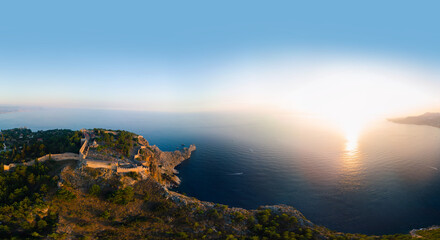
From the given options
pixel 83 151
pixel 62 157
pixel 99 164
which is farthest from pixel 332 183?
pixel 62 157

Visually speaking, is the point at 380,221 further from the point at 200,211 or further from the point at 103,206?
the point at 103,206

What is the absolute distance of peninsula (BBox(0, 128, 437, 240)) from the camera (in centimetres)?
3275

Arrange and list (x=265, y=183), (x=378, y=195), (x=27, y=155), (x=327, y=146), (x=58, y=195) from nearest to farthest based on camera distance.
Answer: (x=58, y=195)
(x=27, y=155)
(x=378, y=195)
(x=265, y=183)
(x=327, y=146)

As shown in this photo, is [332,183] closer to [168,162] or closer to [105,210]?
[168,162]

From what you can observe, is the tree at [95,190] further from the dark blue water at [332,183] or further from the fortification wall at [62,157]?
the dark blue water at [332,183]

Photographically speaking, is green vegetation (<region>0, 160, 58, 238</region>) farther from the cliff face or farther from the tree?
the cliff face

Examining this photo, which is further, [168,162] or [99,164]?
[168,162]

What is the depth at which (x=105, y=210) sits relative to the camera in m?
38.2

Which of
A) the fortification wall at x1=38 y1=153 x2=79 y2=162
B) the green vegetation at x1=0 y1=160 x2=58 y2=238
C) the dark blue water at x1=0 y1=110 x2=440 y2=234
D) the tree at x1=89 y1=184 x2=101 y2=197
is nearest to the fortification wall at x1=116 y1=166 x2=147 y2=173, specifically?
the tree at x1=89 y1=184 x2=101 y2=197

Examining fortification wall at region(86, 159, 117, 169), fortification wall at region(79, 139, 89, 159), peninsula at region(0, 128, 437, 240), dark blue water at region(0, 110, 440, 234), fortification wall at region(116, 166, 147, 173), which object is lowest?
dark blue water at region(0, 110, 440, 234)

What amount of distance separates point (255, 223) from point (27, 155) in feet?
244

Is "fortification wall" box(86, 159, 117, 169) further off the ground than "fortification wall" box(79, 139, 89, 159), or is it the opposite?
"fortification wall" box(79, 139, 89, 159)

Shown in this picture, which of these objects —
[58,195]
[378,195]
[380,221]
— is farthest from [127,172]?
[378,195]

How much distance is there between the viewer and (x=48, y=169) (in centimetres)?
4550
